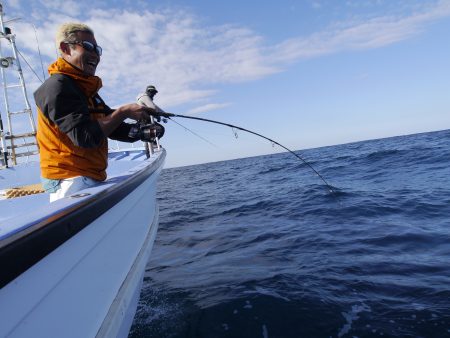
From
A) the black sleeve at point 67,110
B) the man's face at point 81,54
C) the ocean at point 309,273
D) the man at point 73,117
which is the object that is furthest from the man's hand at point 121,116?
the ocean at point 309,273

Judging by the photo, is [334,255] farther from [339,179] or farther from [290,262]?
[339,179]

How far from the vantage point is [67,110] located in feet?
6.38

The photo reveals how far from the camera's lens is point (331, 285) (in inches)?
139

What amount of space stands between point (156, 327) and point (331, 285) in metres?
1.93

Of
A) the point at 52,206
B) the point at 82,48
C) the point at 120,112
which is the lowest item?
the point at 52,206

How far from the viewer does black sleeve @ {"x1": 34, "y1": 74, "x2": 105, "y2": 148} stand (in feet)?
6.29

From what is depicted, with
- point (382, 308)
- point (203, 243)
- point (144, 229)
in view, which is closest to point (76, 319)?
point (144, 229)

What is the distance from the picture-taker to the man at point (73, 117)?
1.94 metres

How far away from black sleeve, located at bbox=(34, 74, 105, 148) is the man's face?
274 millimetres

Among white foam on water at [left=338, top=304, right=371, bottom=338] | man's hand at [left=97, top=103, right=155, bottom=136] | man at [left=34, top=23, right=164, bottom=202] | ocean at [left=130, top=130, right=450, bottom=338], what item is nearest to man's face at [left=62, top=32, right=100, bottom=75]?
man at [left=34, top=23, right=164, bottom=202]

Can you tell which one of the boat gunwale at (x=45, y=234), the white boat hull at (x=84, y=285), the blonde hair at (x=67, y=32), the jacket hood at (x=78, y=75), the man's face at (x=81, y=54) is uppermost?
the blonde hair at (x=67, y=32)

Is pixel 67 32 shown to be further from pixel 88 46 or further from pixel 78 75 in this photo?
pixel 78 75

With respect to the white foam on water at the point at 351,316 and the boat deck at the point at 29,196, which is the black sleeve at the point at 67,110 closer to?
the boat deck at the point at 29,196

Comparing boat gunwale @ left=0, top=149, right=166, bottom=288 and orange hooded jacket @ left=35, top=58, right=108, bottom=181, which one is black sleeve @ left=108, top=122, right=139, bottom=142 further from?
boat gunwale @ left=0, top=149, right=166, bottom=288
